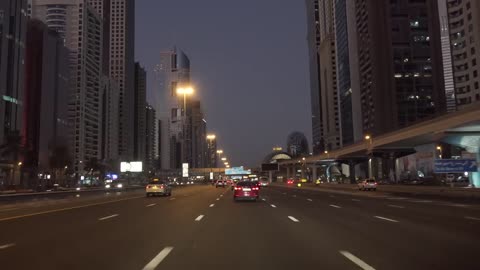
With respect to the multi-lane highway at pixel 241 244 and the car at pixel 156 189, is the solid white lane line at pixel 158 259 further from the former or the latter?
the car at pixel 156 189

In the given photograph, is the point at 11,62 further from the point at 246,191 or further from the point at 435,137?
the point at 246,191

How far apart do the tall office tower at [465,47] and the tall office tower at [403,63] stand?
869 inches

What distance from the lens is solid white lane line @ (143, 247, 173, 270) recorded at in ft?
31.8

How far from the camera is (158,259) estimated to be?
10570 mm

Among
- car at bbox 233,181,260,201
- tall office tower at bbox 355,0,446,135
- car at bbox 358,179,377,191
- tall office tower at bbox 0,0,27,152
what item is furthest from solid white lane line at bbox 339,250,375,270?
tall office tower at bbox 355,0,446,135

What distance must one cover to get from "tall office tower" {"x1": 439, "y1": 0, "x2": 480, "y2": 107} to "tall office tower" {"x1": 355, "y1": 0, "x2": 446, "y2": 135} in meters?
22.1

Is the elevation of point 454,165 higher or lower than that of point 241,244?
higher

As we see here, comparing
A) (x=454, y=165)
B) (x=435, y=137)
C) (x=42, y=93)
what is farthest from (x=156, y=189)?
(x=42, y=93)

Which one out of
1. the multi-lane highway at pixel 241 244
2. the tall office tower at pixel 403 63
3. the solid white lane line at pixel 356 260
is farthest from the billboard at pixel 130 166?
the solid white lane line at pixel 356 260

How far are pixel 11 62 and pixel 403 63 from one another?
119345 millimetres

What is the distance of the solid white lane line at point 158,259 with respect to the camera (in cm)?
969

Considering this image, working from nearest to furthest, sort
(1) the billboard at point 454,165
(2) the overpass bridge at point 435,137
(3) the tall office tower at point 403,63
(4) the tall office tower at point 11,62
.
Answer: (1) the billboard at point 454,165 < (2) the overpass bridge at point 435,137 < (4) the tall office tower at point 11,62 < (3) the tall office tower at point 403,63

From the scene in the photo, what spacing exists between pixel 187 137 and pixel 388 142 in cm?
10667

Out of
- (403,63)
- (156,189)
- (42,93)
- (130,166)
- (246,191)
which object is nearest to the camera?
(246,191)
